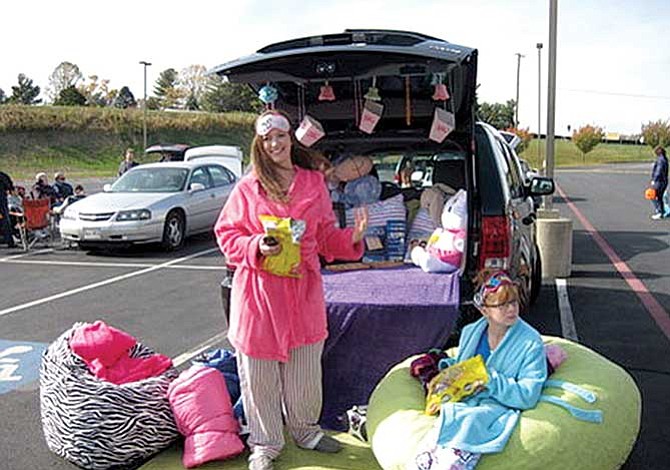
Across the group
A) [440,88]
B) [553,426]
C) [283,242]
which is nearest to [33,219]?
[440,88]

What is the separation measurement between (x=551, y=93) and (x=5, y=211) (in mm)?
9169

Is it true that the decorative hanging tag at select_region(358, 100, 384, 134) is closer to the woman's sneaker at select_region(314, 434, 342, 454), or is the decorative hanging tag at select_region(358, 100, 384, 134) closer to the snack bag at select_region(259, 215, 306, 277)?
the snack bag at select_region(259, 215, 306, 277)

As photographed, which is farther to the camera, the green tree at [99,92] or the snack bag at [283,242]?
the green tree at [99,92]

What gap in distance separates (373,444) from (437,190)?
6.94 feet

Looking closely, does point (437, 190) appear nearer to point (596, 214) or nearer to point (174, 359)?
point (174, 359)

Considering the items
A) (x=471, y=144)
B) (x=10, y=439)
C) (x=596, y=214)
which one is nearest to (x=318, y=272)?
(x=471, y=144)

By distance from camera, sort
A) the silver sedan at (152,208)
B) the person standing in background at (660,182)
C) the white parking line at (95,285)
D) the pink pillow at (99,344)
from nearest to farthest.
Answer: the pink pillow at (99,344)
the white parking line at (95,285)
the silver sedan at (152,208)
the person standing in background at (660,182)

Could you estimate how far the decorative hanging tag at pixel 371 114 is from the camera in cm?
490

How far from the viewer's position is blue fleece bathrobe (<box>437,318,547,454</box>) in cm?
327

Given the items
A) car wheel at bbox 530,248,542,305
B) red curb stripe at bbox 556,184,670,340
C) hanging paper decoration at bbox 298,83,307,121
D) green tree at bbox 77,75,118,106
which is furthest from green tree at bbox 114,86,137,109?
hanging paper decoration at bbox 298,83,307,121

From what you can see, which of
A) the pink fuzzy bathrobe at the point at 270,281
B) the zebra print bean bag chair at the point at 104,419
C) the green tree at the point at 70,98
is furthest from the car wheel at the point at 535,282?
the green tree at the point at 70,98

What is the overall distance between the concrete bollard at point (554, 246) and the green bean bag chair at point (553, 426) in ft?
17.5

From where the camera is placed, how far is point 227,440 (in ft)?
13.1

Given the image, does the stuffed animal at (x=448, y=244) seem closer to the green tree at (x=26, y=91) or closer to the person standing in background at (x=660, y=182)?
the person standing in background at (x=660, y=182)
